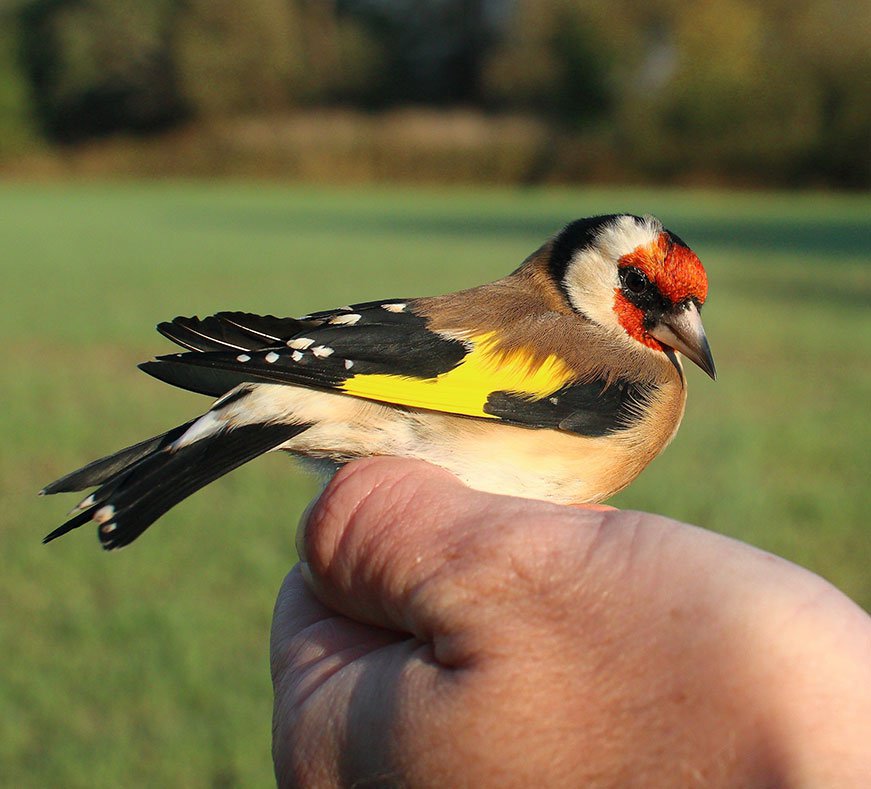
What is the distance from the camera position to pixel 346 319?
91.6 inches

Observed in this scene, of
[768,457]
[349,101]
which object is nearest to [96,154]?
[349,101]

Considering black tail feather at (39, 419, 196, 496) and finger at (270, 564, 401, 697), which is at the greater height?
black tail feather at (39, 419, 196, 496)

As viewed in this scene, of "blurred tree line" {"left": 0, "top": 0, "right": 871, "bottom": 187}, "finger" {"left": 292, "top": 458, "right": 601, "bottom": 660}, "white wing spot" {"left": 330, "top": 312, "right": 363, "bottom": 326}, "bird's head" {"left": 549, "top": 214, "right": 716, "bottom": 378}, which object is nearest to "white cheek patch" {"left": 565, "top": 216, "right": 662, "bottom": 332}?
"bird's head" {"left": 549, "top": 214, "right": 716, "bottom": 378}

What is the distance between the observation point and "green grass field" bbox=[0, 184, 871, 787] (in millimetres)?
Answer: 4391

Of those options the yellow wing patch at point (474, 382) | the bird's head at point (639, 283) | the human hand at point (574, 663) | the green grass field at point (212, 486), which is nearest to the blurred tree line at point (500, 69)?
the green grass field at point (212, 486)

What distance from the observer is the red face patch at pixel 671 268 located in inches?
104

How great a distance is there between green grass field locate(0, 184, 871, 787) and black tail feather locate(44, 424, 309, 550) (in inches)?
67.3

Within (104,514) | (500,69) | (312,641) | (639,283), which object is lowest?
(500,69)

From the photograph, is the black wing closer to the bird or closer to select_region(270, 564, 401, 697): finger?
the bird

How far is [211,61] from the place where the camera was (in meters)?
65.7

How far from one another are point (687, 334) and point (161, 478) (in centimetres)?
129

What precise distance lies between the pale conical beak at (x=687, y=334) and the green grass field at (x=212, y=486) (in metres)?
1.55

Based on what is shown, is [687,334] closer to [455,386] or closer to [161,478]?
[455,386]

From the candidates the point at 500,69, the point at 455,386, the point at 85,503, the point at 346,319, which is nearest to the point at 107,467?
the point at 85,503
